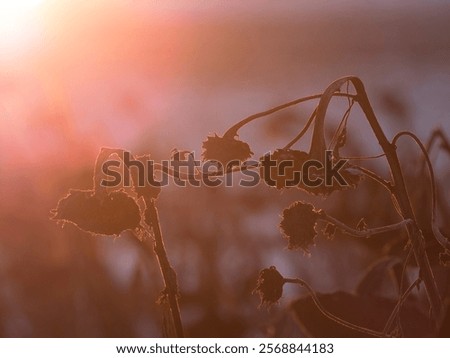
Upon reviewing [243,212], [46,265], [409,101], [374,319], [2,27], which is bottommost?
[374,319]

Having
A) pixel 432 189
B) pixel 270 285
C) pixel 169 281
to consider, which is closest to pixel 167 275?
pixel 169 281

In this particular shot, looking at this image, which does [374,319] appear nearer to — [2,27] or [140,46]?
[140,46]

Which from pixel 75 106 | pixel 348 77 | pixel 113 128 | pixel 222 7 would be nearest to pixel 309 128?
pixel 348 77

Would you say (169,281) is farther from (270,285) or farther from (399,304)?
(399,304)

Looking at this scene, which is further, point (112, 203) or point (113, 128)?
point (113, 128)

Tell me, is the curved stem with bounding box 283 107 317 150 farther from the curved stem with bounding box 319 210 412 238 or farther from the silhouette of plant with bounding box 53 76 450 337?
the curved stem with bounding box 319 210 412 238

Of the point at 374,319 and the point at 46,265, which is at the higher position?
the point at 46,265
